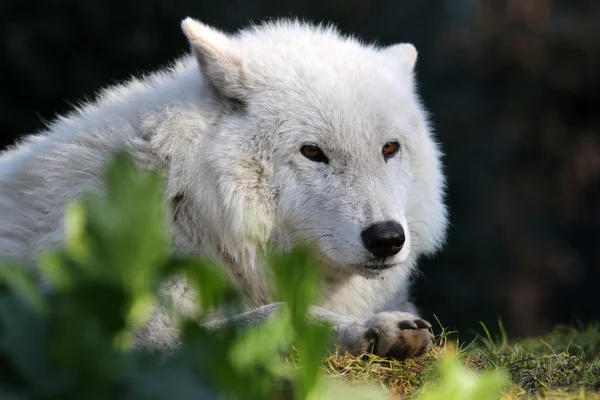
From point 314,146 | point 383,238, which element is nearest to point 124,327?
point 383,238

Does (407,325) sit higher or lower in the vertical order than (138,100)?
lower

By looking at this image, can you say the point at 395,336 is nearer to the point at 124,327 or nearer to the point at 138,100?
the point at 124,327

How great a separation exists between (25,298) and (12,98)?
10490 mm

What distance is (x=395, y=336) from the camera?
3398 millimetres

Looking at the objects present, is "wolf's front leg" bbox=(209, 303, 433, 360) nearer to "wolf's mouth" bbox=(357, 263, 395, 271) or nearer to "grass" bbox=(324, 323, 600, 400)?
"grass" bbox=(324, 323, 600, 400)

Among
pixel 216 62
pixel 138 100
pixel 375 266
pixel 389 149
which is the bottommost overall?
pixel 375 266

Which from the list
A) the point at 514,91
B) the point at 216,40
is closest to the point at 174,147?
the point at 216,40

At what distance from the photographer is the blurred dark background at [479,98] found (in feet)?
38.8

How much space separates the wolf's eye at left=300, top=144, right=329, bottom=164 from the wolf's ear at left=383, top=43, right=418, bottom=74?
1033 millimetres

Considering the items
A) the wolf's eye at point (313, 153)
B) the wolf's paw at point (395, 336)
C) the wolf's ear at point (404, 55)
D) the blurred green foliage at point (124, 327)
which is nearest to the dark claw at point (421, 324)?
the wolf's paw at point (395, 336)

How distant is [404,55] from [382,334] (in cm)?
236

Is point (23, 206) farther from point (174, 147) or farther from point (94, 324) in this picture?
point (94, 324)

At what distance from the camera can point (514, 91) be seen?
16906 mm

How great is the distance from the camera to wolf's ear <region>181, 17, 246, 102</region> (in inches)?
174
